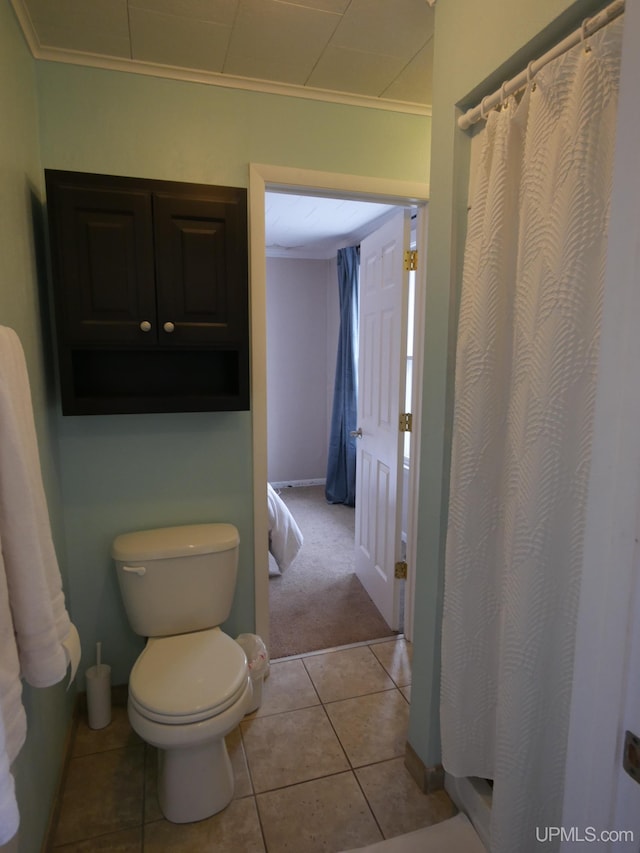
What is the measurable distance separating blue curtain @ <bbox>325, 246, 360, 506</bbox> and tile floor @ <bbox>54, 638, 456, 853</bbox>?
2.50m

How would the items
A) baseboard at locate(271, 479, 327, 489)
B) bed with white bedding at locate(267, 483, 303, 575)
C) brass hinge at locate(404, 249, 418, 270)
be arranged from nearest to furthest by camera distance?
brass hinge at locate(404, 249, 418, 270), bed with white bedding at locate(267, 483, 303, 575), baseboard at locate(271, 479, 327, 489)

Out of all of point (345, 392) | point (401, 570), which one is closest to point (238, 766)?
point (401, 570)

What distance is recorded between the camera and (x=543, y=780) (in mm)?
1128

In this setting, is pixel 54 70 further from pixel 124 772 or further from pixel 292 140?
pixel 124 772

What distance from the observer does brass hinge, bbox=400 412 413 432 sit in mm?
2465

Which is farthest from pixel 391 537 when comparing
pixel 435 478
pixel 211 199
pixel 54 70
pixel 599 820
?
pixel 54 70

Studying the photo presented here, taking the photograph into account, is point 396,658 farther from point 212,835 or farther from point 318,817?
point 212,835

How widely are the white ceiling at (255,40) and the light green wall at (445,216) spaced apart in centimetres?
24

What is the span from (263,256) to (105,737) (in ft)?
6.43

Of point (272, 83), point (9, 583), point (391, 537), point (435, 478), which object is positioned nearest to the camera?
point (9, 583)

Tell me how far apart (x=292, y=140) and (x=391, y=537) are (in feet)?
6.13

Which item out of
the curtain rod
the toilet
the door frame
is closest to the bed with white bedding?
the door frame

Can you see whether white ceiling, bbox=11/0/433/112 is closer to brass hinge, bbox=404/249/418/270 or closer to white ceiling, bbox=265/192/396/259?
brass hinge, bbox=404/249/418/270

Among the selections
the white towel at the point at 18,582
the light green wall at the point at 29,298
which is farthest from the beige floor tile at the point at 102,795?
the white towel at the point at 18,582
